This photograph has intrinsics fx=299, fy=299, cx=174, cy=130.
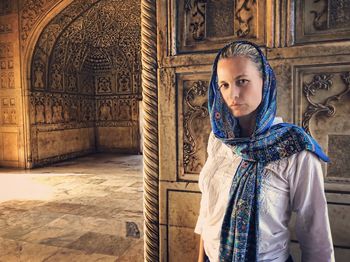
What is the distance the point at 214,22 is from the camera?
6.53 ft

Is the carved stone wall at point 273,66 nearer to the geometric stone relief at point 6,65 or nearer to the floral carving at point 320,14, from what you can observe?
the floral carving at point 320,14

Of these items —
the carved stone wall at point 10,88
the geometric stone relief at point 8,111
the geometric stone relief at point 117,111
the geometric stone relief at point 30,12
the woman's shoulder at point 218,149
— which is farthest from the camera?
the geometric stone relief at point 117,111

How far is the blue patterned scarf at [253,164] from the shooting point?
1.14 m

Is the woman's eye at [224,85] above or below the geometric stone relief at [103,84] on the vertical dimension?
below

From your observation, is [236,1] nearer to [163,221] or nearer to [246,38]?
[246,38]

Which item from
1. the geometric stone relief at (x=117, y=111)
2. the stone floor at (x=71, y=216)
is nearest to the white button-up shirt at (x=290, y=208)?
the stone floor at (x=71, y=216)

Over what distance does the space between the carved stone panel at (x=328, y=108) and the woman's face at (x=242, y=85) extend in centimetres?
74

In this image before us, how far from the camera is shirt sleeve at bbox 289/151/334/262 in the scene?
1.09 metres

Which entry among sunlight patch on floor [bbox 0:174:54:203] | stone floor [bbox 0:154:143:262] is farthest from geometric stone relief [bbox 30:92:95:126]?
sunlight patch on floor [bbox 0:174:54:203]

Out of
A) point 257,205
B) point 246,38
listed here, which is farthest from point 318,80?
point 257,205

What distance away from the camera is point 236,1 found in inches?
75.5

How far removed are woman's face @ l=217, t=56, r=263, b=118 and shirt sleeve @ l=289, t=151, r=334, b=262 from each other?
0.27 metres

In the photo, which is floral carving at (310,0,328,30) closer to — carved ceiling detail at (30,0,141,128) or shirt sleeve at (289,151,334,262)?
shirt sleeve at (289,151,334,262)

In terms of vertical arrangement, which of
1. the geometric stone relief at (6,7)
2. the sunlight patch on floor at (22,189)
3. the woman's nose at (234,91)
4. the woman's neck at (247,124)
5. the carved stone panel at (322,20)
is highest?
the geometric stone relief at (6,7)
